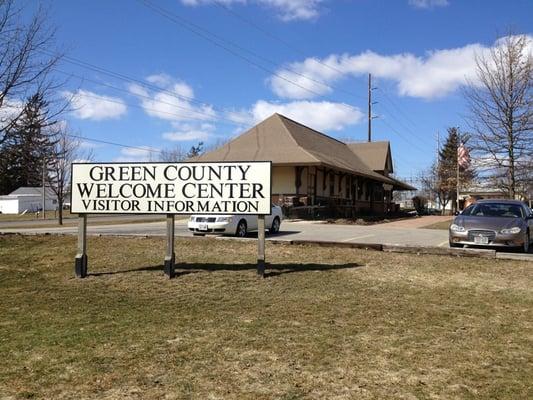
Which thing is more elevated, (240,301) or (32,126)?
(32,126)

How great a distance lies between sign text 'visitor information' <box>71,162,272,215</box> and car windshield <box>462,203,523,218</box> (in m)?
7.06

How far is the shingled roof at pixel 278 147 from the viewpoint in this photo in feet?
103

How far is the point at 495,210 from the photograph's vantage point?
13820mm

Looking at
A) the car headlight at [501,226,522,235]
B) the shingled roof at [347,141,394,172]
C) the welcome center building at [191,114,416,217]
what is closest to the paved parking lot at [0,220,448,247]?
the car headlight at [501,226,522,235]

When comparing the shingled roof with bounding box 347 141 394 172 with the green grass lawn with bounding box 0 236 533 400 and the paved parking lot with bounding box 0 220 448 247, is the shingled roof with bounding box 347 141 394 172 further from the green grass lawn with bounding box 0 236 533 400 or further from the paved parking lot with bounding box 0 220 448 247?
the green grass lawn with bounding box 0 236 533 400

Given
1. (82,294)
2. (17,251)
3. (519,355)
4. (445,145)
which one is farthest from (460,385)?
(445,145)

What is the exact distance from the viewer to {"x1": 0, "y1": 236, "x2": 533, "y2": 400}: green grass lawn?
430 cm

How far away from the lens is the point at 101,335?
5.71 meters

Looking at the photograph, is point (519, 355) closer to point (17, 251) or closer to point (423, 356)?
point (423, 356)

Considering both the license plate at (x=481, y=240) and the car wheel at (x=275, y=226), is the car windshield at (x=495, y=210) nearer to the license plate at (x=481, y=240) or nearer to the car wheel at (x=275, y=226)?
the license plate at (x=481, y=240)

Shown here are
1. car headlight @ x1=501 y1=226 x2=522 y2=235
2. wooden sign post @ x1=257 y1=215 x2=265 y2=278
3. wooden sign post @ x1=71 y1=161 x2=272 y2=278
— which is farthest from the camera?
car headlight @ x1=501 y1=226 x2=522 y2=235

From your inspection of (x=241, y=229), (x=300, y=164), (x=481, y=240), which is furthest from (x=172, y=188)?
(x=300, y=164)

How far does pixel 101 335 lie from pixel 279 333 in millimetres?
1910

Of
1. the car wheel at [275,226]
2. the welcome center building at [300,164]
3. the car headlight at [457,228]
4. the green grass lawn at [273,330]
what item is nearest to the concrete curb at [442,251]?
the green grass lawn at [273,330]
